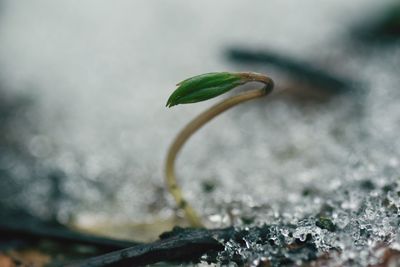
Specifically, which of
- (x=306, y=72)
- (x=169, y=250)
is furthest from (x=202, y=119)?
A: (x=306, y=72)

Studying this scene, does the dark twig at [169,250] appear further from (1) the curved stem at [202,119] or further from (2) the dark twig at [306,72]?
(2) the dark twig at [306,72]

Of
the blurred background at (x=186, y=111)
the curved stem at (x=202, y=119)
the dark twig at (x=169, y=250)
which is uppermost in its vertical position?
the blurred background at (x=186, y=111)

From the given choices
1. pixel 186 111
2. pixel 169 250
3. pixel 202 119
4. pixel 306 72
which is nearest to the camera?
pixel 169 250

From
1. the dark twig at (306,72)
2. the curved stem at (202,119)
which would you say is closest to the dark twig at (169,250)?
the curved stem at (202,119)

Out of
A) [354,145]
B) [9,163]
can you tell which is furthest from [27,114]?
[354,145]

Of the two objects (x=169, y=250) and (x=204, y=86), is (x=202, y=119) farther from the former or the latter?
(x=169, y=250)

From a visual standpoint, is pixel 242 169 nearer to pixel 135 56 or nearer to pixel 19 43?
pixel 135 56
